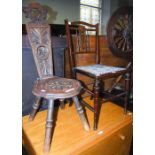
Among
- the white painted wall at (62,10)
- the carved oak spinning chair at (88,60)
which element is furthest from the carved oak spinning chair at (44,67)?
the white painted wall at (62,10)

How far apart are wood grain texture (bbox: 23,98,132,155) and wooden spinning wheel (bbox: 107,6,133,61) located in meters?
0.55

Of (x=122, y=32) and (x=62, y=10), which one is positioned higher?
(x=62, y=10)

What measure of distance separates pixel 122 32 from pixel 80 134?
961mm

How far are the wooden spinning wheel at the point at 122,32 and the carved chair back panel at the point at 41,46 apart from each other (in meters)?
0.61

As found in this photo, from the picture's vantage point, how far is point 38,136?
36.4 inches

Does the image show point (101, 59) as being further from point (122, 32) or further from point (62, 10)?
point (62, 10)

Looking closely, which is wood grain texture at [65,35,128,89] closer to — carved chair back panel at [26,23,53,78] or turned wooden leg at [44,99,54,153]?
carved chair back panel at [26,23,53,78]

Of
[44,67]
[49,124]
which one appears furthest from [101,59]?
[49,124]

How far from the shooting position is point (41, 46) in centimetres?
103

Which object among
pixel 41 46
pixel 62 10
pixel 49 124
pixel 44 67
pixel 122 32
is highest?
pixel 62 10

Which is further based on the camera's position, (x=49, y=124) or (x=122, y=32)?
(x=122, y=32)
